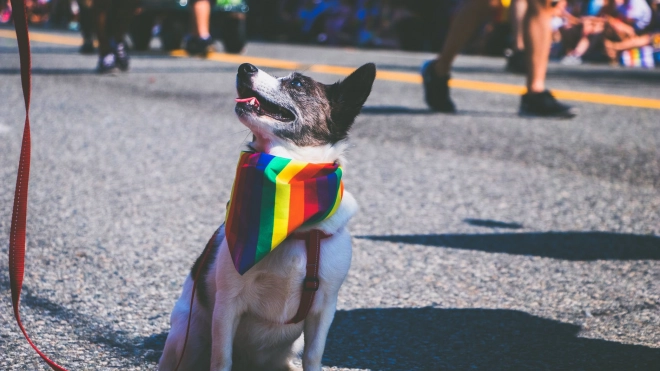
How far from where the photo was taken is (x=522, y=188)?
461cm

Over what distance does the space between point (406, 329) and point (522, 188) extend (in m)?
2.09

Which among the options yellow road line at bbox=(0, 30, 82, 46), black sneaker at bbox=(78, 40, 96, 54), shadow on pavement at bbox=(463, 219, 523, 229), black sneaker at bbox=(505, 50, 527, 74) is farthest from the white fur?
yellow road line at bbox=(0, 30, 82, 46)

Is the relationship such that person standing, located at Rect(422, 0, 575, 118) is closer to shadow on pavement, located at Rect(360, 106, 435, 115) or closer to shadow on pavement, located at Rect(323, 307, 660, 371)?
shadow on pavement, located at Rect(360, 106, 435, 115)

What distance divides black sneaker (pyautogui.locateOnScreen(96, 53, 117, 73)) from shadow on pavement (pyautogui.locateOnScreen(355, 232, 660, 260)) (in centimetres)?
592

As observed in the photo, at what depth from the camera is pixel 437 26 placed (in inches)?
561

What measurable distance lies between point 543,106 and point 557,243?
2717 mm

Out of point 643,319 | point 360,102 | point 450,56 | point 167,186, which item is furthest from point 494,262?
point 450,56

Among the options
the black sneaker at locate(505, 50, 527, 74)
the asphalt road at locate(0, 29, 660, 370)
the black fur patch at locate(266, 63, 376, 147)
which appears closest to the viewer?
the black fur patch at locate(266, 63, 376, 147)

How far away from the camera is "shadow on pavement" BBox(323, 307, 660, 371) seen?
8.17ft

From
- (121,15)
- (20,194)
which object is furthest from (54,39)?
(20,194)

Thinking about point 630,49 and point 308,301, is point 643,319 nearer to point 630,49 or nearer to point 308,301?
point 308,301

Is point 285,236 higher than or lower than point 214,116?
higher

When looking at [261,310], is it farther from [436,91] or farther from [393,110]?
[393,110]

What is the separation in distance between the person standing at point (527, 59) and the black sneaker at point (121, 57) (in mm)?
3816
